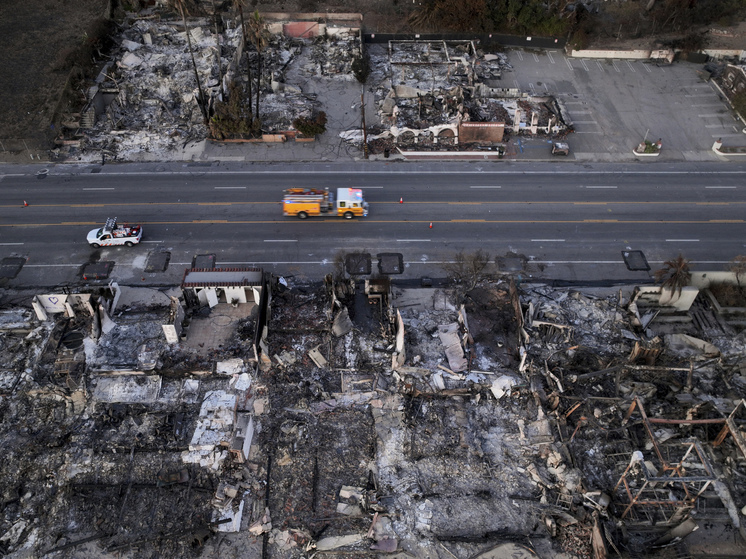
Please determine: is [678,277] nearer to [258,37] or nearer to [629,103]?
[629,103]

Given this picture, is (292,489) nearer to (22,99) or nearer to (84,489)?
(84,489)

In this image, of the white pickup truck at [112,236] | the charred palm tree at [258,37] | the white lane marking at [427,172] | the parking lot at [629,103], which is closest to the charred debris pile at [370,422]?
the white pickup truck at [112,236]

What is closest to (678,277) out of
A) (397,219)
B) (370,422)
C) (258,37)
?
(397,219)

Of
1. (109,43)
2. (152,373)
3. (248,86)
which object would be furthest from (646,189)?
(109,43)

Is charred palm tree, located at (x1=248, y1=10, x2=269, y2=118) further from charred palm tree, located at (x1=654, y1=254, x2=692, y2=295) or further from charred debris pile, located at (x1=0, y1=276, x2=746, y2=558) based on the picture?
charred palm tree, located at (x1=654, y1=254, x2=692, y2=295)

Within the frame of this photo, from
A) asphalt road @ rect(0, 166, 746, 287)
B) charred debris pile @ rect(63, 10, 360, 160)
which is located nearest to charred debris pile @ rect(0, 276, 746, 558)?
asphalt road @ rect(0, 166, 746, 287)

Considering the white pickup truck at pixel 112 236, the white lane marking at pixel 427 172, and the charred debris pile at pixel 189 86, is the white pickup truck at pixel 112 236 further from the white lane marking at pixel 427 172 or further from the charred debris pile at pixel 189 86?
the charred debris pile at pixel 189 86
